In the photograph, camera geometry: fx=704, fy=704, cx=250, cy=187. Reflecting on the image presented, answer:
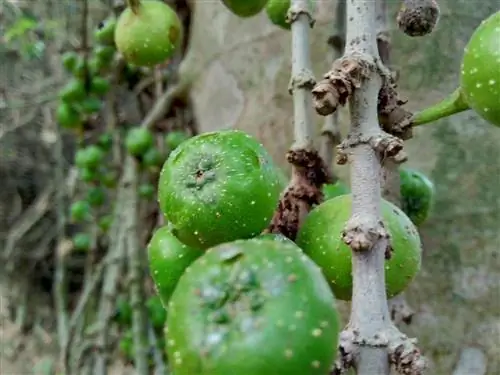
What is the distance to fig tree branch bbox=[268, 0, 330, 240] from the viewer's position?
29.4 inches

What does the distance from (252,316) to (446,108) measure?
410mm

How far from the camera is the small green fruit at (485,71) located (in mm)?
652

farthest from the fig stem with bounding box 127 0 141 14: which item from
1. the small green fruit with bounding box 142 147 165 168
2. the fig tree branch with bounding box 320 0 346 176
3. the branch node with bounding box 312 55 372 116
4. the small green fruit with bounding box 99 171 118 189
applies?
the small green fruit with bounding box 99 171 118 189

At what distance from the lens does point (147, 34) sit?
3.43 ft

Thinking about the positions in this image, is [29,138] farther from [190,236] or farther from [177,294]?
[177,294]

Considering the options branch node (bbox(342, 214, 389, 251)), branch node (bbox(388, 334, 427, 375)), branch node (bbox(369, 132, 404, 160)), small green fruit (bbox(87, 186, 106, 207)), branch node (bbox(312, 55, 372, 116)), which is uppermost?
small green fruit (bbox(87, 186, 106, 207))

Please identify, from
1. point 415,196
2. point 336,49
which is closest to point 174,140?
point 336,49

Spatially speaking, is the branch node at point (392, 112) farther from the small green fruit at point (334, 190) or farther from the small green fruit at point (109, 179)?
the small green fruit at point (109, 179)

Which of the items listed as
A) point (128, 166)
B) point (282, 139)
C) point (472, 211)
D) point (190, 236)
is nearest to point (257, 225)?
point (190, 236)

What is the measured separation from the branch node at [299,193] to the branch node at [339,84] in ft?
0.54

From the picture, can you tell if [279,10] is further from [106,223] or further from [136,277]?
[106,223]

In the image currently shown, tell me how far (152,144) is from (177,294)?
1340mm

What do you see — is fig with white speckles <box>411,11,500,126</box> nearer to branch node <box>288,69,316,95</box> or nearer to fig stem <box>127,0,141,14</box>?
branch node <box>288,69,316,95</box>

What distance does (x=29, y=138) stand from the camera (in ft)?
8.92
